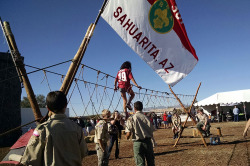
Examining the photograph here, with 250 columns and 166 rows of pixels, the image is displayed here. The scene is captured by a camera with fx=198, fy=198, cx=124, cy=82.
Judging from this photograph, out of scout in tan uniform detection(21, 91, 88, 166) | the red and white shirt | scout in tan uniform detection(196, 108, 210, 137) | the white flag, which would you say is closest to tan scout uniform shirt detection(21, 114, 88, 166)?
scout in tan uniform detection(21, 91, 88, 166)

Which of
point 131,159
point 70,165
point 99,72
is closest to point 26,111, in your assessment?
point 131,159

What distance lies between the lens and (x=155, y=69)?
427 cm

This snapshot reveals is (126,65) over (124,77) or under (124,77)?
over

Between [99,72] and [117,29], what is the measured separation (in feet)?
3.49

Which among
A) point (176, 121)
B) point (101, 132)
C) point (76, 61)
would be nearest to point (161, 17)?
point (76, 61)

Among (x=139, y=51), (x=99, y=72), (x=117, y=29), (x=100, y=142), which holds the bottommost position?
(x=100, y=142)

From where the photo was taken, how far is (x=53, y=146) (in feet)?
5.50

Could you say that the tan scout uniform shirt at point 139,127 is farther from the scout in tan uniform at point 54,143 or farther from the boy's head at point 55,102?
the boy's head at point 55,102

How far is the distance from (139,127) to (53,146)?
7.94ft

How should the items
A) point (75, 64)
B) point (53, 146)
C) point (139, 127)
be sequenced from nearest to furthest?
point (53, 146) → point (75, 64) → point (139, 127)

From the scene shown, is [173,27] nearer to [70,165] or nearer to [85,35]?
[85,35]

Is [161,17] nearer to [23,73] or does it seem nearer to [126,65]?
[126,65]

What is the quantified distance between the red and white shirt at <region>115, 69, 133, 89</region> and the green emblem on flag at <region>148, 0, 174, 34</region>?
4.50ft

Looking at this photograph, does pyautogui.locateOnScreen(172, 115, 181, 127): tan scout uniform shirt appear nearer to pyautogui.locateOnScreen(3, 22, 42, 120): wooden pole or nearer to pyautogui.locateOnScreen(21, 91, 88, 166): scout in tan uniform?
pyautogui.locateOnScreen(3, 22, 42, 120): wooden pole
